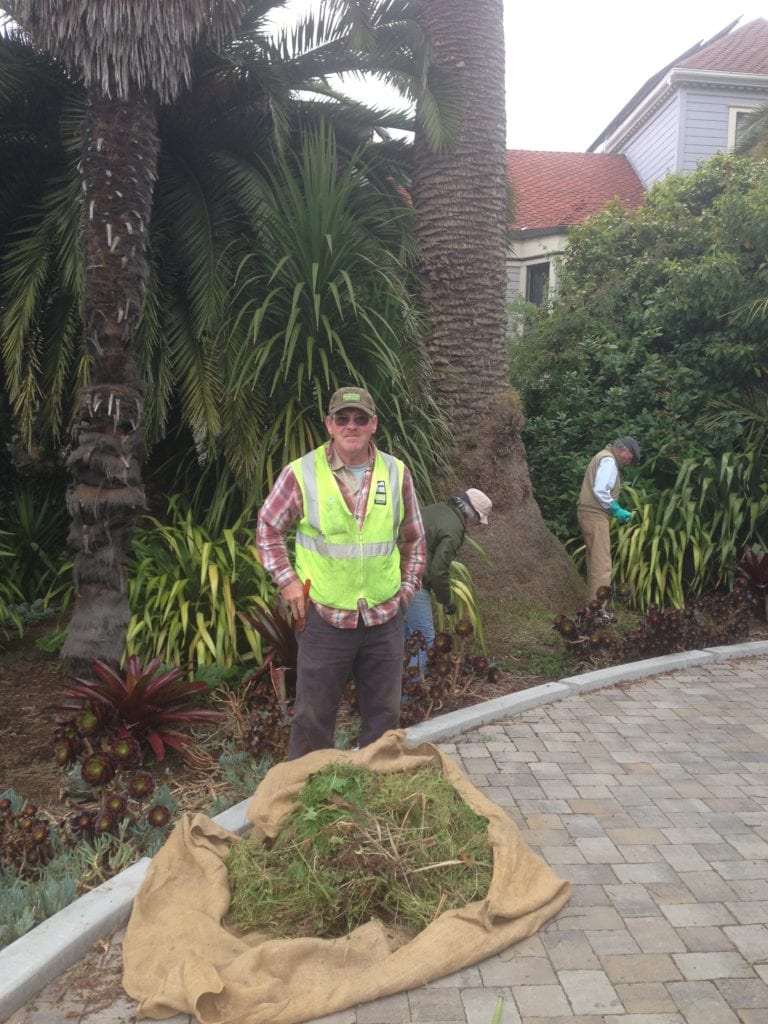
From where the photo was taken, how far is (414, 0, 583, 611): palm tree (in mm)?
7262

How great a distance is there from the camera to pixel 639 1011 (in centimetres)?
263

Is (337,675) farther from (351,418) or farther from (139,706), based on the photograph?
(139,706)

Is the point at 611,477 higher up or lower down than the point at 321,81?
lower down

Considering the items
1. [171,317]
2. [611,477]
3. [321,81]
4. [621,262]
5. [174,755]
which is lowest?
[174,755]

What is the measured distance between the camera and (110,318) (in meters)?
5.35

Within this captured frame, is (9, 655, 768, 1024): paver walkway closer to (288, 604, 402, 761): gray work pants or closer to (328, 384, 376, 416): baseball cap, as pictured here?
(288, 604, 402, 761): gray work pants

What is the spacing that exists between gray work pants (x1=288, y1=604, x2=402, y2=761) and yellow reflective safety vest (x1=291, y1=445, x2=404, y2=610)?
156 millimetres

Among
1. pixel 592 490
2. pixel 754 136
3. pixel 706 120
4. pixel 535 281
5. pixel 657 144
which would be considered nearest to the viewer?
pixel 592 490

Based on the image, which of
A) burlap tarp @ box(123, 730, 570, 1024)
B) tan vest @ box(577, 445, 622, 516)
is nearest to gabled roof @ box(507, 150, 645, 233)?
tan vest @ box(577, 445, 622, 516)

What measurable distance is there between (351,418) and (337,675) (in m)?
1.08

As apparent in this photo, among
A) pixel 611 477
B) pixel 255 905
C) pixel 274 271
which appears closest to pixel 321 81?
pixel 274 271

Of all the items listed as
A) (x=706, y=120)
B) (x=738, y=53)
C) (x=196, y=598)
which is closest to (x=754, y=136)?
(x=706, y=120)

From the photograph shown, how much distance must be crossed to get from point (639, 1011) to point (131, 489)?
3873 millimetres

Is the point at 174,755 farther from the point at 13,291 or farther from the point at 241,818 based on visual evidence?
the point at 13,291
